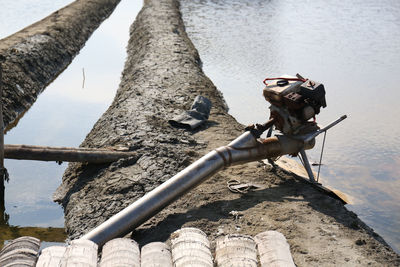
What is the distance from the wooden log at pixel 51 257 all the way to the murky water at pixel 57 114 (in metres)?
2.85

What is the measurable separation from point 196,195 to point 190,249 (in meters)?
2.43

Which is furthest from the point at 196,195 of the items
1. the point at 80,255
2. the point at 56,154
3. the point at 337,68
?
the point at 337,68

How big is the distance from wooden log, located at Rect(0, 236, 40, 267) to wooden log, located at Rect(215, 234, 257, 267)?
160 centimetres

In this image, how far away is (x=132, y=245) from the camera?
468 cm

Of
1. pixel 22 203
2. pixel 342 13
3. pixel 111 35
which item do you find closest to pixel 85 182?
pixel 22 203

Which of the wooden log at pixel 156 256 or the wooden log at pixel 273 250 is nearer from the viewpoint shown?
the wooden log at pixel 156 256

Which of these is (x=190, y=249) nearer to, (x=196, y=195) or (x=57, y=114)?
(x=196, y=195)

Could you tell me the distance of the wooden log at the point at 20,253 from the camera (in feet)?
13.9

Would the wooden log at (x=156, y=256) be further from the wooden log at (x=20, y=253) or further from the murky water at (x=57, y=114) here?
the murky water at (x=57, y=114)

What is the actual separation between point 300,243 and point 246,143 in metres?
1.97

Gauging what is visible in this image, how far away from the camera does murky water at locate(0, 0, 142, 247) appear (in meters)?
8.14

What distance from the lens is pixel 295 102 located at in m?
7.12

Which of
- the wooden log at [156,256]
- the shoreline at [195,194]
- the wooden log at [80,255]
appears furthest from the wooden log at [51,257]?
the shoreline at [195,194]

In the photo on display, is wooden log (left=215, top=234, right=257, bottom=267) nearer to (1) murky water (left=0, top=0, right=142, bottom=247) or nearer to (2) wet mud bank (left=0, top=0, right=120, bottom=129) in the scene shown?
(1) murky water (left=0, top=0, right=142, bottom=247)
